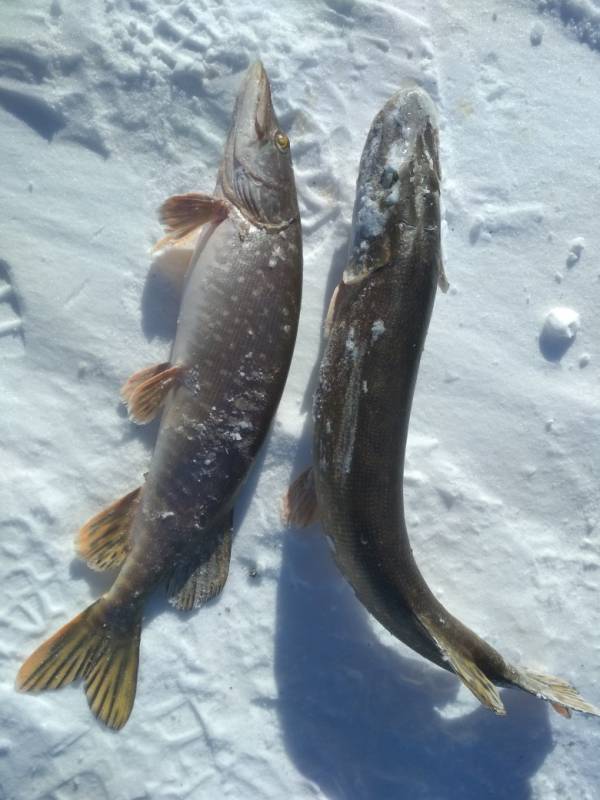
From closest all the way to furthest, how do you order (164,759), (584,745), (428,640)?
(428,640) → (164,759) → (584,745)

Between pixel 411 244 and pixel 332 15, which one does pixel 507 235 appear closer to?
pixel 411 244

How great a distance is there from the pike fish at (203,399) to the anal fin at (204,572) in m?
0.05

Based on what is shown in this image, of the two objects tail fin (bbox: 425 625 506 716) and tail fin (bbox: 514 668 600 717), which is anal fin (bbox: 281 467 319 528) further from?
tail fin (bbox: 514 668 600 717)

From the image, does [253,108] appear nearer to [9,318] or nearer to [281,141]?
[281,141]

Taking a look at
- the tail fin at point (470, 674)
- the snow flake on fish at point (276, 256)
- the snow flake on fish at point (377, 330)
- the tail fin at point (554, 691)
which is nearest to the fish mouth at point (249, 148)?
the snow flake on fish at point (276, 256)

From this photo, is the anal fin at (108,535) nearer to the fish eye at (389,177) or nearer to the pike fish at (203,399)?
the pike fish at (203,399)

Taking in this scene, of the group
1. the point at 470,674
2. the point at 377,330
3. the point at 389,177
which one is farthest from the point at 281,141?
the point at 470,674

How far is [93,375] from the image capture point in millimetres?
2539

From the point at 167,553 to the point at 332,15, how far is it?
2.21m

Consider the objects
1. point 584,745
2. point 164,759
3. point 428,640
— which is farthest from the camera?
point 584,745

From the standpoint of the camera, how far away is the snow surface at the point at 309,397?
2492mm

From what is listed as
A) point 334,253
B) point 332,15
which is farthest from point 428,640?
point 332,15

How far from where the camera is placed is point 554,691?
7.94 feet

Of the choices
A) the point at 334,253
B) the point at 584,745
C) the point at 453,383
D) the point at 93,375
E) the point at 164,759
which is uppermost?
the point at 334,253
